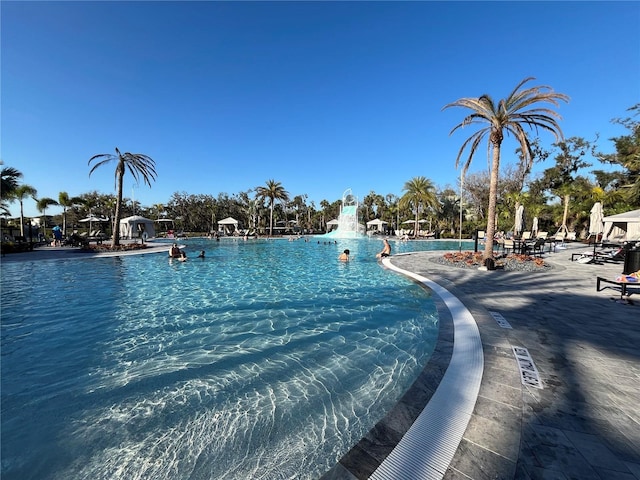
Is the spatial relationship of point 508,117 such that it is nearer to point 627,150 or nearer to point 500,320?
point 500,320

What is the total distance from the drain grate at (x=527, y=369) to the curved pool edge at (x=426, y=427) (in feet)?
1.41

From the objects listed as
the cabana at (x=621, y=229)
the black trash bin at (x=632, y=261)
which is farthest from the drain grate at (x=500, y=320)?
the cabana at (x=621, y=229)

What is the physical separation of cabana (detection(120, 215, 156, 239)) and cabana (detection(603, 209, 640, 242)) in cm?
3830

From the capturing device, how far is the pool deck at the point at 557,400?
2.02 m

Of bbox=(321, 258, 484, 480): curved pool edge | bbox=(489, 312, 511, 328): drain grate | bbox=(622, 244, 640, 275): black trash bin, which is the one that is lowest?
bbox=(321, 258, 484, 480): curved pool edge

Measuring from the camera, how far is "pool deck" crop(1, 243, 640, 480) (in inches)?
79.5

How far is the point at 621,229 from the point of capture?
17453 mm

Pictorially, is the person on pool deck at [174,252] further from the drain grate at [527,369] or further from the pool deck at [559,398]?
the drain grate at [527,369]

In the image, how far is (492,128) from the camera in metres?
12.0

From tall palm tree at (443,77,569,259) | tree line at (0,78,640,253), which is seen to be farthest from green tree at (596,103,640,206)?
tall palm tree at (443,77,569,259)

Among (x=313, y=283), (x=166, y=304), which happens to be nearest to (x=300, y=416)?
(x=166, y=304)

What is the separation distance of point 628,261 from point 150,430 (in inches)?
482

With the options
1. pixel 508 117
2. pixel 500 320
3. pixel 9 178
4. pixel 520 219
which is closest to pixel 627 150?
pixel 520 219

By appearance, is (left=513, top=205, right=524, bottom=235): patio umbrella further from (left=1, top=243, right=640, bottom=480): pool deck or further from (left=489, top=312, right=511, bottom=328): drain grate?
(left=489, top=312, right=511, bottom=328): drain grate
